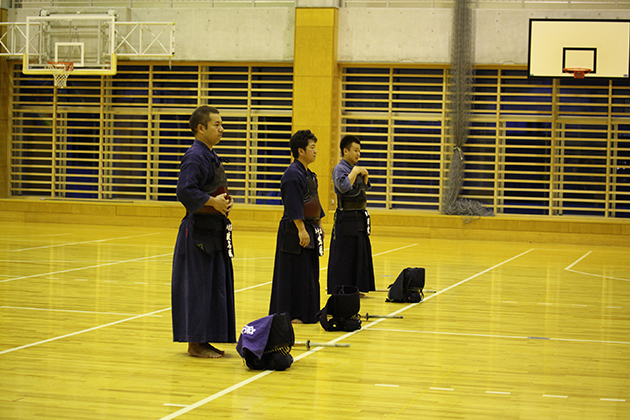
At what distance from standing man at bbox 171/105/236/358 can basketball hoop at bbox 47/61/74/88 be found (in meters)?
12.0

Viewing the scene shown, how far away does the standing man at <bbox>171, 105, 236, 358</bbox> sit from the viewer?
4.61 metres

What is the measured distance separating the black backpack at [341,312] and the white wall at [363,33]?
1061 cm

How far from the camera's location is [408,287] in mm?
7160

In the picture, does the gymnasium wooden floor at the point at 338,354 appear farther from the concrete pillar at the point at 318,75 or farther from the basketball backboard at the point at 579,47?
the concrete pillar at the point at 318,75

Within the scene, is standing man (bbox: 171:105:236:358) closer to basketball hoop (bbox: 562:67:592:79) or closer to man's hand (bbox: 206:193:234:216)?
man's hand (bbox: 206:193:234:216)

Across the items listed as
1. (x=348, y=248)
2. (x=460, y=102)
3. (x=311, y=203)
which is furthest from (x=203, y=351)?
(x=460, y=102)

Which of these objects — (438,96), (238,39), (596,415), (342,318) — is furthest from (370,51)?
(596,415)

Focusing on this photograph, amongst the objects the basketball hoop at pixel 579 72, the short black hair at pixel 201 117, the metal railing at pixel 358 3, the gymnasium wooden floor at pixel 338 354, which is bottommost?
the gymnasium wooden floor at pixel 338 354

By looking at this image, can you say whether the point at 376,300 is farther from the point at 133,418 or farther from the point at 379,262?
the point at 133,418

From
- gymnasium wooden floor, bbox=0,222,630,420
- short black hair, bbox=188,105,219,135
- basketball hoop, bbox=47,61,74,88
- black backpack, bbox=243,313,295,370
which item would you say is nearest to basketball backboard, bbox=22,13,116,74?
basketball hoop, bbox=47,61,74,88

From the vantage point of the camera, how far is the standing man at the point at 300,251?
19.2ft

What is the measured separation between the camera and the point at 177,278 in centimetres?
465

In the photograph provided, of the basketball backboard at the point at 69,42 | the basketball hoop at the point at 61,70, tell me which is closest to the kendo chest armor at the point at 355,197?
the basketball backboard at the point at 69,42

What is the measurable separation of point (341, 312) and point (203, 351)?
1.35 m
